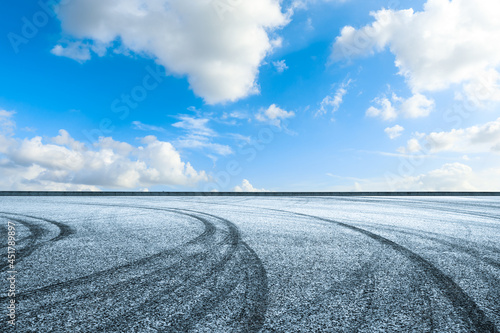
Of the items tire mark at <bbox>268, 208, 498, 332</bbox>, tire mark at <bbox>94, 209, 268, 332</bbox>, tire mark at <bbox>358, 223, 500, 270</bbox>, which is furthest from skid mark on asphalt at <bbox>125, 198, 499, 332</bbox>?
tire mark at <bbox>94, 209, 268, 332</bbox>

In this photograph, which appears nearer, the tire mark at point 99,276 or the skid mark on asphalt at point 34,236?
the tire mark at point 99,276

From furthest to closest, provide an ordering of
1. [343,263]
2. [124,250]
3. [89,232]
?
[89,232] → [124,250] → [343,263]

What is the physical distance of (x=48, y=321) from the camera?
2240mm

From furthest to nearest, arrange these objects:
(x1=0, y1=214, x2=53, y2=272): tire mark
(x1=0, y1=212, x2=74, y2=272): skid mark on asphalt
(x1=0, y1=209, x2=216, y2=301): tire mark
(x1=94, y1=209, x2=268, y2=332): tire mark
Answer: (x1=0, y1=212, x2=74, y2=272): skid mark on asphalt → (x1=0, y1=214, x2=53, y2=272): tire mark → (x1=0, y1=209, x2=216, y2=301): tire mark → (x1=94, y1=209, x2=268, y2=332): tire mark

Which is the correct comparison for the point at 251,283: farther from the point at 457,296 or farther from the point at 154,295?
the point at 457,296

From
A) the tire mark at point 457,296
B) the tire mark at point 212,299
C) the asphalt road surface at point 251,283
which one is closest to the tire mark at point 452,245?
the asphalt road surface at point 251,283

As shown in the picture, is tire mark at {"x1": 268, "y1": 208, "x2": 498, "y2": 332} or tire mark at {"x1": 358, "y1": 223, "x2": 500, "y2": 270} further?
tire mark at {"x1": 358, "y1": 223, "x2": 500, "y2": 270}

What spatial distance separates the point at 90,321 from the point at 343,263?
9.44 ft

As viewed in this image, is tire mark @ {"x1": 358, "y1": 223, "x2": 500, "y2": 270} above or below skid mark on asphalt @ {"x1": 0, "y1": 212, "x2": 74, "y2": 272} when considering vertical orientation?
above

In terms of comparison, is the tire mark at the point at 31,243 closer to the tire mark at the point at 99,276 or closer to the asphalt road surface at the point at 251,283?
the asphalt road surface at the point at 251,283

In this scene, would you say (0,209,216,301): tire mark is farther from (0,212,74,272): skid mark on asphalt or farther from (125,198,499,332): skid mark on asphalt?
(125,198,499,332): skid mark on asphalt

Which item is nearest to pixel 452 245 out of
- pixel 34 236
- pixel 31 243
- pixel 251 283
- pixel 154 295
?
pixel 251 283

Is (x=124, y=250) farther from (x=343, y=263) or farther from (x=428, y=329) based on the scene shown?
(x=428, y=329)

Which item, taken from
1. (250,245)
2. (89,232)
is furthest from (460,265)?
(89,232)
